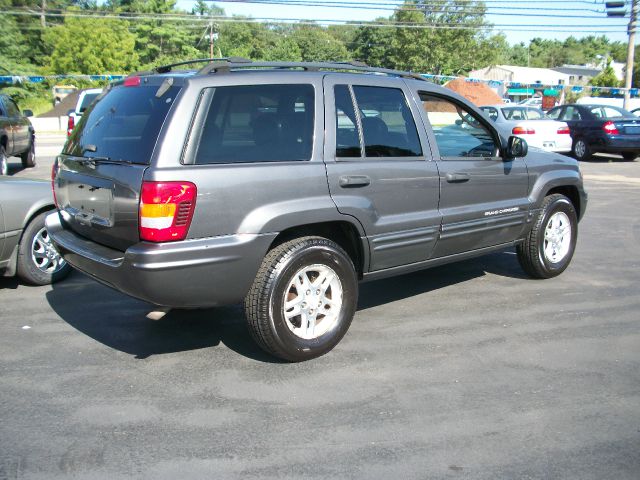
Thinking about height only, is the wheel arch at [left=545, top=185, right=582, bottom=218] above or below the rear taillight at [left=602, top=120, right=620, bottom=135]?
below

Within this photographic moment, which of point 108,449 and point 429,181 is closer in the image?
point 108,449

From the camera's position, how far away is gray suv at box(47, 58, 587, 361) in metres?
3.71

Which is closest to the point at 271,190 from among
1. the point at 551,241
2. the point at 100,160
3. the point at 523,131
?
the point at 100,160

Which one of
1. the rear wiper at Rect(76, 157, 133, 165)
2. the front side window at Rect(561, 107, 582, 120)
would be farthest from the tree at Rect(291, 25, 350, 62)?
the rear wiper at Rect(76, 157, 133, 165)

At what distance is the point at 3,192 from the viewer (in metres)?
5.56

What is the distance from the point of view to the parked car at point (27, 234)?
5.53 meters

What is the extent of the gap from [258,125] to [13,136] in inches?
453

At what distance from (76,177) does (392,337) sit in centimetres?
251

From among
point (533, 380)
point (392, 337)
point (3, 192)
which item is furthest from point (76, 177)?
point (533, 380)

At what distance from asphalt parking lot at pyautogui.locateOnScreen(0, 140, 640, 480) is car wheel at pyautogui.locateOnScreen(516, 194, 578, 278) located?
0.30 metres

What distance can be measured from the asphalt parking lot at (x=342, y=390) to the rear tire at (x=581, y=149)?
13.0m

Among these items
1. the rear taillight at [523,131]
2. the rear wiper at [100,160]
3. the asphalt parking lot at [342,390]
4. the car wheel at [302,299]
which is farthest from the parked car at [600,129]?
the rear wiper at [100,160]

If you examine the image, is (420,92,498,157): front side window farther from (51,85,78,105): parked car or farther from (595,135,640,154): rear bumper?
(51,85,78,105): parked car

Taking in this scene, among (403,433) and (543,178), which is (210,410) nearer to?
(403,433)
